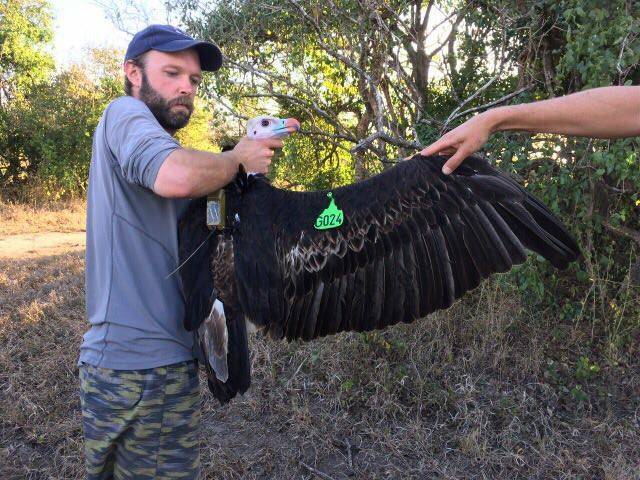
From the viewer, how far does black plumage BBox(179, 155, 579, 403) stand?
8.41 ft

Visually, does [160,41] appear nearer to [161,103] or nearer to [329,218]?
[161,103]

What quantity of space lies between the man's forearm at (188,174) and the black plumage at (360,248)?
1.66 feet

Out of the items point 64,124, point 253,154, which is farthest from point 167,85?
point 64,124

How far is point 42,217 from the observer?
1266 centimetres

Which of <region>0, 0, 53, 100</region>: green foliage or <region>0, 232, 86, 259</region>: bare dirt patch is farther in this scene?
<region>0, 0, 53, 100</region>: green foliage

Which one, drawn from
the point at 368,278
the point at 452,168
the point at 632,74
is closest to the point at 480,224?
the point at 452,168

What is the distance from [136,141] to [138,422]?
1128mm

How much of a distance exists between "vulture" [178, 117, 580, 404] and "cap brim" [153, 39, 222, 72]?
1.13 feet

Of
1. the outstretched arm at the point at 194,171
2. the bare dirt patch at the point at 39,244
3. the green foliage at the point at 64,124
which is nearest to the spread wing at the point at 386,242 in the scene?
the outstretched arm at the point at 194,171

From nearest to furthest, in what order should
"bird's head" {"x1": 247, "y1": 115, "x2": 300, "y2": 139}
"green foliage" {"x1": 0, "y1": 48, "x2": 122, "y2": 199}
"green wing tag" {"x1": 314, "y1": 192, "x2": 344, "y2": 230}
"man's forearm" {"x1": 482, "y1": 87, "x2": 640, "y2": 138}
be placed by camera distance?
"man's forearm" {"x1": 482, "y1": 87, "x2": 640, "y2": 138} → "bird's head" {"x1": 247, "y1": 115, "x2": 300, "y2": 139} → "green wing tag" {"x1": 314, "y1": 192, "x2": 344, "y2": 230} → "green foliage" {"x1": 0, "y1": 48, "x2": 122, "y2": 199}

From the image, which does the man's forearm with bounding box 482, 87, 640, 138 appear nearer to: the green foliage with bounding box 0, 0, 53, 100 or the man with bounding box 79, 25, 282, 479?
the man with bounding box 79, 25, 282, 479

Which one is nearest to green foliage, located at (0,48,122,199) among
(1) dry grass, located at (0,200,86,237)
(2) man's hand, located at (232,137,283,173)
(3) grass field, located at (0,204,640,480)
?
(1) dry grass, located at (0,200,86,237)

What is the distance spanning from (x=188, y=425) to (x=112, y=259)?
785 millimetres

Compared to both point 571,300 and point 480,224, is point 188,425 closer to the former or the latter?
point 480,224
